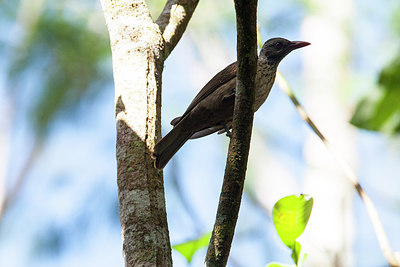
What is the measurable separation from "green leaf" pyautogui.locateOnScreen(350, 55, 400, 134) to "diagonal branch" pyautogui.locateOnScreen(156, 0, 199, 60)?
5.91ft

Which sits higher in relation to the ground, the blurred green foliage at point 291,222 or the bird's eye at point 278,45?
the bird's eye at point 278,45

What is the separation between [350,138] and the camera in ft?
34.7

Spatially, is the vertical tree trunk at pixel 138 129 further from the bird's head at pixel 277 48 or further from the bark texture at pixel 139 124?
the bird's head at pixel 277 48

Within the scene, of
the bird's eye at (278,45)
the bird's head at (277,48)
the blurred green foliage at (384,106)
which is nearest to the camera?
the blurred green foliage at (384,106)

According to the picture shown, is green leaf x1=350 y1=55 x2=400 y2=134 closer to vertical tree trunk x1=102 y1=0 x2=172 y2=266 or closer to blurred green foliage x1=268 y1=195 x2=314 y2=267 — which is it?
blurred green foliage x1=268 y1=195 x2=314 y2=267

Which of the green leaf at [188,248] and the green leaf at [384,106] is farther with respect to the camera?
the green leaf at [188,248]

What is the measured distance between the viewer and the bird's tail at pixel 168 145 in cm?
276

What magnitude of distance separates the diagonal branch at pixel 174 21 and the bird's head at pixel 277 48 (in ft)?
2.71

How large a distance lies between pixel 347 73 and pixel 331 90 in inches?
23.1

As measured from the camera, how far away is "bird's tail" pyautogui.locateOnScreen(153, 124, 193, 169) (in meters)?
2.76

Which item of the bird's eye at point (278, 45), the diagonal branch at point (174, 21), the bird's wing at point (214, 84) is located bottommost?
the bird's wing at point (214, 84)

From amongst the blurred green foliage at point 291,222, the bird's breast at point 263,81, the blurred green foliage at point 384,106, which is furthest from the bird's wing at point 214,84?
the blurred green foliage at point 384,106

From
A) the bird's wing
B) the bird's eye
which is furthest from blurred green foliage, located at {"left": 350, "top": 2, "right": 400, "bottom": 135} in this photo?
the bird's eye

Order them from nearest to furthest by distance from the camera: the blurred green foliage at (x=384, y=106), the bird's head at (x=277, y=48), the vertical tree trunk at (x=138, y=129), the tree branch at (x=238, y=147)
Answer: the blurred green foliage at (x=384, y=106) → the tree branch at (x=238, y=147) → the vertical tree trunk at (x=138, y=129) → the bird's head at (x=277, y=48)
